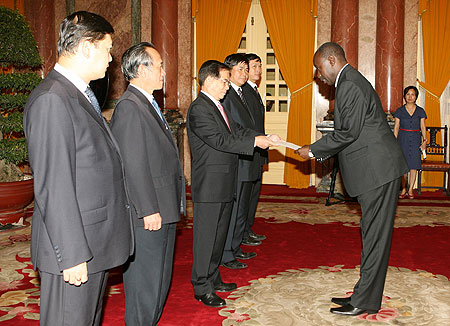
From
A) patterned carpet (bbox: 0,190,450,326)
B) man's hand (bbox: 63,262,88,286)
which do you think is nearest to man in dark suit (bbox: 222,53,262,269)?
patterned carpet (bbox: 0,190,450,326)

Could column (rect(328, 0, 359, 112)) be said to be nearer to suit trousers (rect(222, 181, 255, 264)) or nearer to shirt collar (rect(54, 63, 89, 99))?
suit trousers (rect(222, 181, 255, 264))

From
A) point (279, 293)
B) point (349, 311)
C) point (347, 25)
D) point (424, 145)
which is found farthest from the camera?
point (347, 25)

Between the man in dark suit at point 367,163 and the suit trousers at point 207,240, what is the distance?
2.92ft

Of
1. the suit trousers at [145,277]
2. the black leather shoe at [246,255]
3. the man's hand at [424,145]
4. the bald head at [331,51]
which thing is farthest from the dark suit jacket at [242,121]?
the man's hand at [424,145]

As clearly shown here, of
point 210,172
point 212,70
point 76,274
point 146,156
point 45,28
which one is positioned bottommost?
point 76,274

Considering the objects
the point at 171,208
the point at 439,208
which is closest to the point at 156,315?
the point at 171,208

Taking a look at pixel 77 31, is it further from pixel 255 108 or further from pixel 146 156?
pixel 255 108

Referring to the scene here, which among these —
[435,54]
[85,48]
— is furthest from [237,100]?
[435,54]

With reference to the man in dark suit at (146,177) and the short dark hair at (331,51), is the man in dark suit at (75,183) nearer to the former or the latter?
the man in dark suit at (146,177)

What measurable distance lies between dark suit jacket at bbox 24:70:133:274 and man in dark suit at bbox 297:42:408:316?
1.68 meters

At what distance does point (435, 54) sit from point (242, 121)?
5348mm

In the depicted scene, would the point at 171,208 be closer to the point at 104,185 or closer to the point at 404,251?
the point at 104,185

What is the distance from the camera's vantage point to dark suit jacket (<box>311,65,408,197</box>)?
10.1 ft

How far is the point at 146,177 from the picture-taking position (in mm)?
2547
